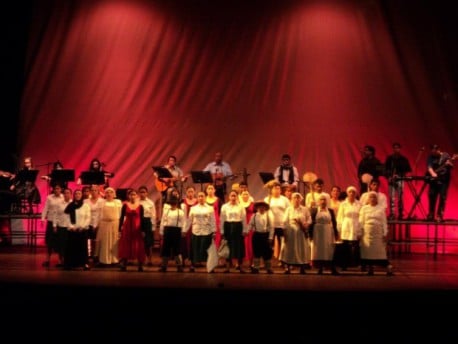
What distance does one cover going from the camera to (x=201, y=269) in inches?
518

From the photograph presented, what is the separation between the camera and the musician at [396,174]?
15.0 m

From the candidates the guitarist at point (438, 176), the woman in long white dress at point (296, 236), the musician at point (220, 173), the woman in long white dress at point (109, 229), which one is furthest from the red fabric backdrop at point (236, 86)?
the woman in long white dress at point (296, 236)

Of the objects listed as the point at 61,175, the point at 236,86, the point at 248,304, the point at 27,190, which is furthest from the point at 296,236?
the point at 27,190

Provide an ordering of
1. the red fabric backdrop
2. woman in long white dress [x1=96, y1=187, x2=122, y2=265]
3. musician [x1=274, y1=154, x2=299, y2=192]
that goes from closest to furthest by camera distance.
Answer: woman in long white dress [x1=96, y1=187, x2=122, y2=265] < musician [x1=274, y1=154, x2=299, y2=192] < the red fabric backdrop

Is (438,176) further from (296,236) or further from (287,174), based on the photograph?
(296,236)

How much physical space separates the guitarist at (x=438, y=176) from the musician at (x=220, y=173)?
166 inches

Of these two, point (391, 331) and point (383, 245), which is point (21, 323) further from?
point (383, 245)

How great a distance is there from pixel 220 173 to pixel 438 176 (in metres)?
4.59

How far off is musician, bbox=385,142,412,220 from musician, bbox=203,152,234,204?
132 inches

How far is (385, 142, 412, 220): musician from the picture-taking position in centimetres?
1501

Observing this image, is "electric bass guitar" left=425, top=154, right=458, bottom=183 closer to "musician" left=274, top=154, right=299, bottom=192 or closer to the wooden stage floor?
"musician" left=274, top=154, right=299, bottom=192

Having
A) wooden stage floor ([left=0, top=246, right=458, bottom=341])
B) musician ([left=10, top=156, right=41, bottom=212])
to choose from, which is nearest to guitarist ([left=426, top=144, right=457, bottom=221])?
wooden stage floor ([left=0, top=246, right=458, bottom=341])

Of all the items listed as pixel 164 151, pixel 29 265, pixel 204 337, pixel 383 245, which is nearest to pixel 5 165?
pixel 164 151

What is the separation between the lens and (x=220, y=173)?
1564cm
